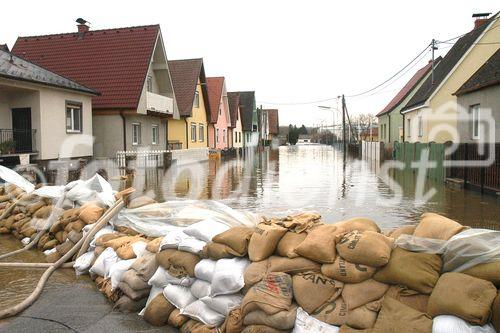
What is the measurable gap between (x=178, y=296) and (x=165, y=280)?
0.28 meters

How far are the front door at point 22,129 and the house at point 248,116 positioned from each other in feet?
123

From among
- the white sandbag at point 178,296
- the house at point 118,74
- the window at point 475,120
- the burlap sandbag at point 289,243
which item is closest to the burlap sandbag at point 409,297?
the burlap sandbag at point 289,243

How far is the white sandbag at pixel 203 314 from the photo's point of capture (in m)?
4.05

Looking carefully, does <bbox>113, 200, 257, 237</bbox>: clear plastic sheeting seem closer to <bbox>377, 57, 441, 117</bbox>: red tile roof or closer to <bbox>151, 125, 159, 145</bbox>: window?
<bbox>151, 125, 159, 145</bbox>: window

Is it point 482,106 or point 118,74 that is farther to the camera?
point 118,74

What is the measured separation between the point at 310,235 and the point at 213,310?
3.56 ft

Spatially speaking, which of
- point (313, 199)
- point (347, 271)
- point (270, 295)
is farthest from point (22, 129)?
point (347, 271)

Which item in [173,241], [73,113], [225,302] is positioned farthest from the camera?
[73,113]

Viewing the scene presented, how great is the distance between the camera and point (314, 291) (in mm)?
3672

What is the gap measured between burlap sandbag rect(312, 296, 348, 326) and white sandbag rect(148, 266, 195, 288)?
140 cm

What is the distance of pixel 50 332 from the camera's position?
13.5 ft

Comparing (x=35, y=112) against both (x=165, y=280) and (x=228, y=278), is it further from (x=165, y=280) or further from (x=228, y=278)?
(x=228, y=278)

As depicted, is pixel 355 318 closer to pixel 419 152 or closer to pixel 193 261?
pixel 193 261

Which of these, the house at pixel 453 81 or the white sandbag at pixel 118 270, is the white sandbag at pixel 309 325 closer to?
the white sandbag at pixel 118 270
